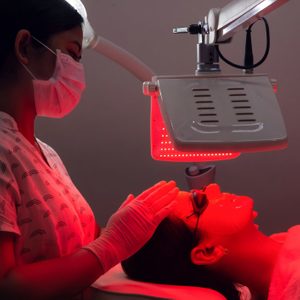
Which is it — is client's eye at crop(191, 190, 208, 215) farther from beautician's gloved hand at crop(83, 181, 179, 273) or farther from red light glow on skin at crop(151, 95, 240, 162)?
red light glow on skin at crop(151, 95, 240, 162)

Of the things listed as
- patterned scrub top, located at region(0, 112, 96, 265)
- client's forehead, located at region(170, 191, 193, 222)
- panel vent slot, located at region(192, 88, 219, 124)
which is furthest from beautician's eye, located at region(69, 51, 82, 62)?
client's forehead, located at region(170, 191, 193, 222)

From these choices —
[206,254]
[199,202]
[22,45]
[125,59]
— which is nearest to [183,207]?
[199,202]

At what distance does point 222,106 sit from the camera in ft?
3.53

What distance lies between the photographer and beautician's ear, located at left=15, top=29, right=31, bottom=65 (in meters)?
1.21

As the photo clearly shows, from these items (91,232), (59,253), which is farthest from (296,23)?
(59,253)

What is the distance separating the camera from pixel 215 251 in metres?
1.48

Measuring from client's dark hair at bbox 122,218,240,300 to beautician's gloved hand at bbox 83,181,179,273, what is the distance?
0.14m

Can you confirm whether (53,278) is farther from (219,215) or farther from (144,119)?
(144,119)

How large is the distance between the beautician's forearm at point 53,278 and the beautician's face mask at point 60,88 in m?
0.38

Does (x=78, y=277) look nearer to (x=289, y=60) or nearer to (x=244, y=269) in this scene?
(x=244, y=269)

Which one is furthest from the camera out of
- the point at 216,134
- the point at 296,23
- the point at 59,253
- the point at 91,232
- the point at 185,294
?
the point at 296,23

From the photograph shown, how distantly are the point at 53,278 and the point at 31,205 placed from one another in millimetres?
169

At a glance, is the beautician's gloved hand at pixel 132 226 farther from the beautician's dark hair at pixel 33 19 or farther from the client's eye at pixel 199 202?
the beautician's dark hair at pixel 33 19

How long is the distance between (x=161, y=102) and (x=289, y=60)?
1.52 metres
